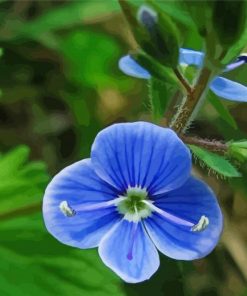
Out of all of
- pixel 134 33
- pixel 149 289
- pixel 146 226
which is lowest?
pixel 149 289

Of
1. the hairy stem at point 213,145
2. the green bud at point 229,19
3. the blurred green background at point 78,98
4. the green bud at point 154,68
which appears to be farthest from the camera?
the blurred green background at point 78,98

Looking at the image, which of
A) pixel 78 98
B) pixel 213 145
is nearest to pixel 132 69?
pixel 213 145

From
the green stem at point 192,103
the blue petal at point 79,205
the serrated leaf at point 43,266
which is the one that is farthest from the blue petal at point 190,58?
the serrated leaf at point 43,266

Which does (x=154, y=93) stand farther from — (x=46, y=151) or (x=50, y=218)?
(x=46, y=151)

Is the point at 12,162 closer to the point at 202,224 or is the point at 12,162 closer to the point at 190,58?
the point at 190,58

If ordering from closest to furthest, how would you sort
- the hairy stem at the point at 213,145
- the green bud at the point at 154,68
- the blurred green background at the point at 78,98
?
the green bud at the point at 154,68 → the hairy stem at the point at 213,145 → the blurred green background at the point at 78,98

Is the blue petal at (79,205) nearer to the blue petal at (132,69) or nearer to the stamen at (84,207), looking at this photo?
the stamen at (84,207)

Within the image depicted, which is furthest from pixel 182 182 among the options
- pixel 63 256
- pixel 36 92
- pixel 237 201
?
pixel 36 92

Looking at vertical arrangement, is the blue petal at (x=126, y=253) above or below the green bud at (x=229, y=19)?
below
